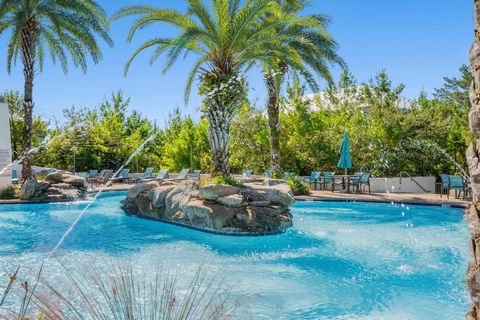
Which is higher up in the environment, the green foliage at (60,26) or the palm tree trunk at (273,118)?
the green foliage at (60,26)

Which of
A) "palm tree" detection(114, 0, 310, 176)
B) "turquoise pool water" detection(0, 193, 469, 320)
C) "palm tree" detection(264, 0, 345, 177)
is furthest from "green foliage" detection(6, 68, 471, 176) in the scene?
"palm tree" detection(114, 0, 310, 176)

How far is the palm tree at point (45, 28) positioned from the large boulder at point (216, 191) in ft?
30.8

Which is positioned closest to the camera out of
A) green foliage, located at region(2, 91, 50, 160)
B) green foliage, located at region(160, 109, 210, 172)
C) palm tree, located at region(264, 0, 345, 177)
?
palm tree, located at region(264, 0, 345, 177)

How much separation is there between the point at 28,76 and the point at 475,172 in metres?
18.3

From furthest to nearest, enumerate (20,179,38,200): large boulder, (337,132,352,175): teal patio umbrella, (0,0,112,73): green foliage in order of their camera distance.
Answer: (337,132,352,175): teal patio umbrella, (0,0,112,73): green foliage, (20,179,38,200): large boulder

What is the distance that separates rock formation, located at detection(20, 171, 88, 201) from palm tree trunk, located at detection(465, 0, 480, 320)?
16512 mm

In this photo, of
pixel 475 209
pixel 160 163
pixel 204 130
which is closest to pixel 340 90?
pixel 204 130

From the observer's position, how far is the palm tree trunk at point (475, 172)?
1.41 meters

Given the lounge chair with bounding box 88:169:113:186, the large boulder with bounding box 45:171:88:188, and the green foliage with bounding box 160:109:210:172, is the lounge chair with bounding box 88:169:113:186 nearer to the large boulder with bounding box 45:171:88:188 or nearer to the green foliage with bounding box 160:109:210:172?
the large boulder with bounding box 45:171:88:188

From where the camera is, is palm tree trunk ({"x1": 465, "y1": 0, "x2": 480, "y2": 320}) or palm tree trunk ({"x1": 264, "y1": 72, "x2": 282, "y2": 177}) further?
palm tree trunk ({"x1": 264, "y1": 72, "x2": 282, "y2": 177})

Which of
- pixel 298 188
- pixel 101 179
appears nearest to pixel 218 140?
pixel 298 188

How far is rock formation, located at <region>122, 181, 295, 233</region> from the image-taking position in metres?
10.1

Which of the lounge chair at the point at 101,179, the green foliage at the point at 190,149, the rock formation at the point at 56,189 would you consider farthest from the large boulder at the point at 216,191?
the green foliage at the point at 190,149

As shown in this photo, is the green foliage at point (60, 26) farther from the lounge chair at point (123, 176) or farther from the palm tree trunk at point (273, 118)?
the lounge chair at point (123, 176)
